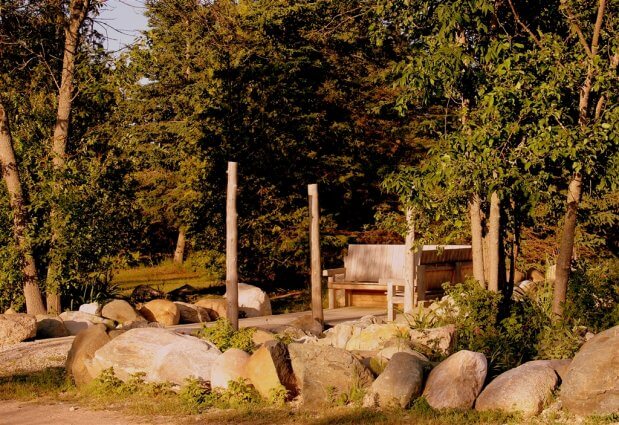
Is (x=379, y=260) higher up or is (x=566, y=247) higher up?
(x=566, y=247)

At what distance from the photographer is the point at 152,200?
24859 mm

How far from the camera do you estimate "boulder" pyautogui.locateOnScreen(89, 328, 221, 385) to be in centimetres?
914

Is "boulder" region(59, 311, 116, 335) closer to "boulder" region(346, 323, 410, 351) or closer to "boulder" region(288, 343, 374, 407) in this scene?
"boulder" region(346, 323, 410, 351)

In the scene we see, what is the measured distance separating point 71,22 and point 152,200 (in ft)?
30.1

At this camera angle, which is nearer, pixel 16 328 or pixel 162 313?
pixel 16 328

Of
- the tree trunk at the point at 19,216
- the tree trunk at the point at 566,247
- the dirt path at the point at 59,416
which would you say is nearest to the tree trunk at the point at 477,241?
the tree trunk at the point at 566,247

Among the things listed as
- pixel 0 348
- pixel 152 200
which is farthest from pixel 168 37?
pixel 0 348

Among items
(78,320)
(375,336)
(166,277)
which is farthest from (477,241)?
(166,277)

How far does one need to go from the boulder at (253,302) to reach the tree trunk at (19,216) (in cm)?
366

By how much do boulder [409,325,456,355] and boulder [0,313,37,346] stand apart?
5.80m

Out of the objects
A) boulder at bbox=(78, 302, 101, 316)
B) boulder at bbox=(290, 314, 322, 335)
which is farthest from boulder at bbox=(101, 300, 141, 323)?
boulder at bbox=(290, 314, 322, 335)

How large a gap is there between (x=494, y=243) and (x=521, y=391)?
10.8 feet

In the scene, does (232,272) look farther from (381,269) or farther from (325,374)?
(381,269)

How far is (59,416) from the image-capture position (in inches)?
331
